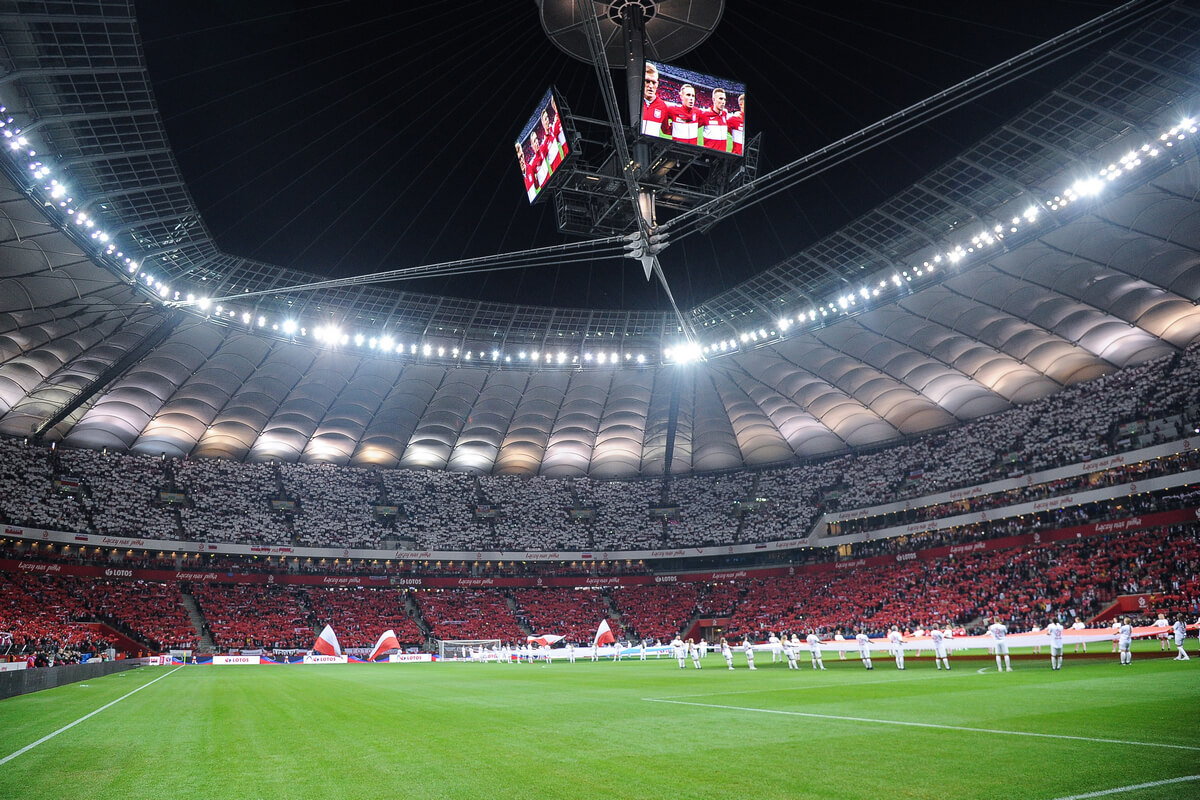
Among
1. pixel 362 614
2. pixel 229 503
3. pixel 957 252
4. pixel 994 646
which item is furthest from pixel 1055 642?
pixel 229 503

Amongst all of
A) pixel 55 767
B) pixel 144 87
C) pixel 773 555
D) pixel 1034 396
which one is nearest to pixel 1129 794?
pixel 55 767

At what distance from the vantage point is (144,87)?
29688 millimetres

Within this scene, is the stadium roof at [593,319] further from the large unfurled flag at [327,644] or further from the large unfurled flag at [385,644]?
the large unfurled flag at [327,644]

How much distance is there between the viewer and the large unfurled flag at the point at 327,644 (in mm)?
48688

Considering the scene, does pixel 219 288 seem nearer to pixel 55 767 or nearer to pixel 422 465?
pixel 422 465

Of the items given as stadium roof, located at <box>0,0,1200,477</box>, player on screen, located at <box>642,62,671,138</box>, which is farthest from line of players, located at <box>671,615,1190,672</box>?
stadium roof, located at <box>0,0,1200,477</box>

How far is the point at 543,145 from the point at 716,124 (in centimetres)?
717

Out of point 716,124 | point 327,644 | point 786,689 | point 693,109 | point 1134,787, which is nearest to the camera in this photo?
point 1134,787

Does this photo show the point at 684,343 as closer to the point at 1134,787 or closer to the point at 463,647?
the point at 463,647

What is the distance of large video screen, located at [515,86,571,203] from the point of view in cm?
2914

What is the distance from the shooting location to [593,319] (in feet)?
179

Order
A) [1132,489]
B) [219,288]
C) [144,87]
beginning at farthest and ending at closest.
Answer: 1. [1132,489]
2. [219,288]
3. [144,87]

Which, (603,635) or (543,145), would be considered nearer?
(543,145)

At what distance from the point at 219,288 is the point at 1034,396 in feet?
191
